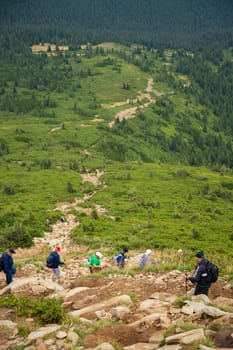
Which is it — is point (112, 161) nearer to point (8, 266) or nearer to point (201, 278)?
point (8, 266)

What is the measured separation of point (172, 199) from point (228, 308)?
56.4 meters

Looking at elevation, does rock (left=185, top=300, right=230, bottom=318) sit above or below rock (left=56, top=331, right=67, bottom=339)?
above

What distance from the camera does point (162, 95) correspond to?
593 ft

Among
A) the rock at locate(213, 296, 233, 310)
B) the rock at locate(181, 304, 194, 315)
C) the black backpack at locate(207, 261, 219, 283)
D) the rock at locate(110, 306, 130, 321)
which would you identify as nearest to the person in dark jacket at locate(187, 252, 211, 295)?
the black backpack at locate(207, 261, 219, 283)

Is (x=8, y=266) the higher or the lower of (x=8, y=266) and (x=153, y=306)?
the lower

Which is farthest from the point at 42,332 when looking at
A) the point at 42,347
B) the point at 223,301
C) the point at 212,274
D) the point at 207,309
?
the point at 223,301

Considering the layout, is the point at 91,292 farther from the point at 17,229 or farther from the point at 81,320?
the point at 17,229

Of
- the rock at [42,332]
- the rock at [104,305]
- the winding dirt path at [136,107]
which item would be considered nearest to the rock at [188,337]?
the rock at [42,332]

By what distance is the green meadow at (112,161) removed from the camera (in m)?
52.1

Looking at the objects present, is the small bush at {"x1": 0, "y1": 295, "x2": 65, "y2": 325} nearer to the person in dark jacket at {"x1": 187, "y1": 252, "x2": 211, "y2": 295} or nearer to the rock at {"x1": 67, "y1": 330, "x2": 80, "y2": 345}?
the rock at {"x1": 67, "y1": 330, "x2": 80, "y2": 345}

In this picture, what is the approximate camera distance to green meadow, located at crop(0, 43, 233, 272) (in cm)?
5205

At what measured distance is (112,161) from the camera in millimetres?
97938

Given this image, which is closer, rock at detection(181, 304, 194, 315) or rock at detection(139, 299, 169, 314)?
rock at detection(181, 304, 194, 315)

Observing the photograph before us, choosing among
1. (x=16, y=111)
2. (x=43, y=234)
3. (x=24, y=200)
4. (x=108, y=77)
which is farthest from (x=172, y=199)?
(x=108, y=77)
